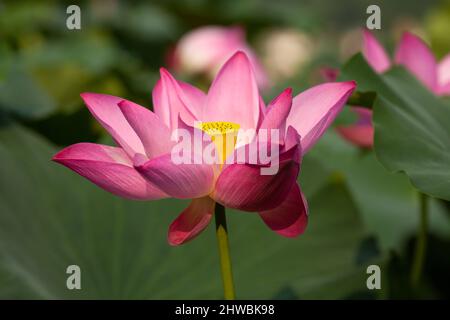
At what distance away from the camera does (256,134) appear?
69 centimetres

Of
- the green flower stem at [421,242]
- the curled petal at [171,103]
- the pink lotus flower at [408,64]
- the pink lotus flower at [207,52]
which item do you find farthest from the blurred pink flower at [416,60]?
the pink lotus flower at [207,52]

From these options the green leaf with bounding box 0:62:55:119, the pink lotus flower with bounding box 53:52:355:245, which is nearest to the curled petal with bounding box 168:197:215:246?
the pink lotus flower with bounding box 53:52:355:245

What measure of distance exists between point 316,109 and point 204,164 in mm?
114

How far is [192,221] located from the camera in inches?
26.2

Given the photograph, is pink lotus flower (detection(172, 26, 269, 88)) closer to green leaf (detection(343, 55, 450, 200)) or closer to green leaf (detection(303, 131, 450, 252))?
green leaf (detection(303, 131, 450, 252))

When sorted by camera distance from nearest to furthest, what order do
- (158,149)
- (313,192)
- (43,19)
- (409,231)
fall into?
(158,149), (313,192), (409,231), (43,19)

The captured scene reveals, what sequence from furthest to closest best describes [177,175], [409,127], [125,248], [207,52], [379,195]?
[207,52]
[379,195]
[125,248]
[409,127]
[177,175]

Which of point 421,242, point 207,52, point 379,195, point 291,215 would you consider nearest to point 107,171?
point 291,215

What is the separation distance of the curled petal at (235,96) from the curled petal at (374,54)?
0.35 metres

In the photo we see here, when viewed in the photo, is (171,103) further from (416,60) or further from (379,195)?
(379,195)
